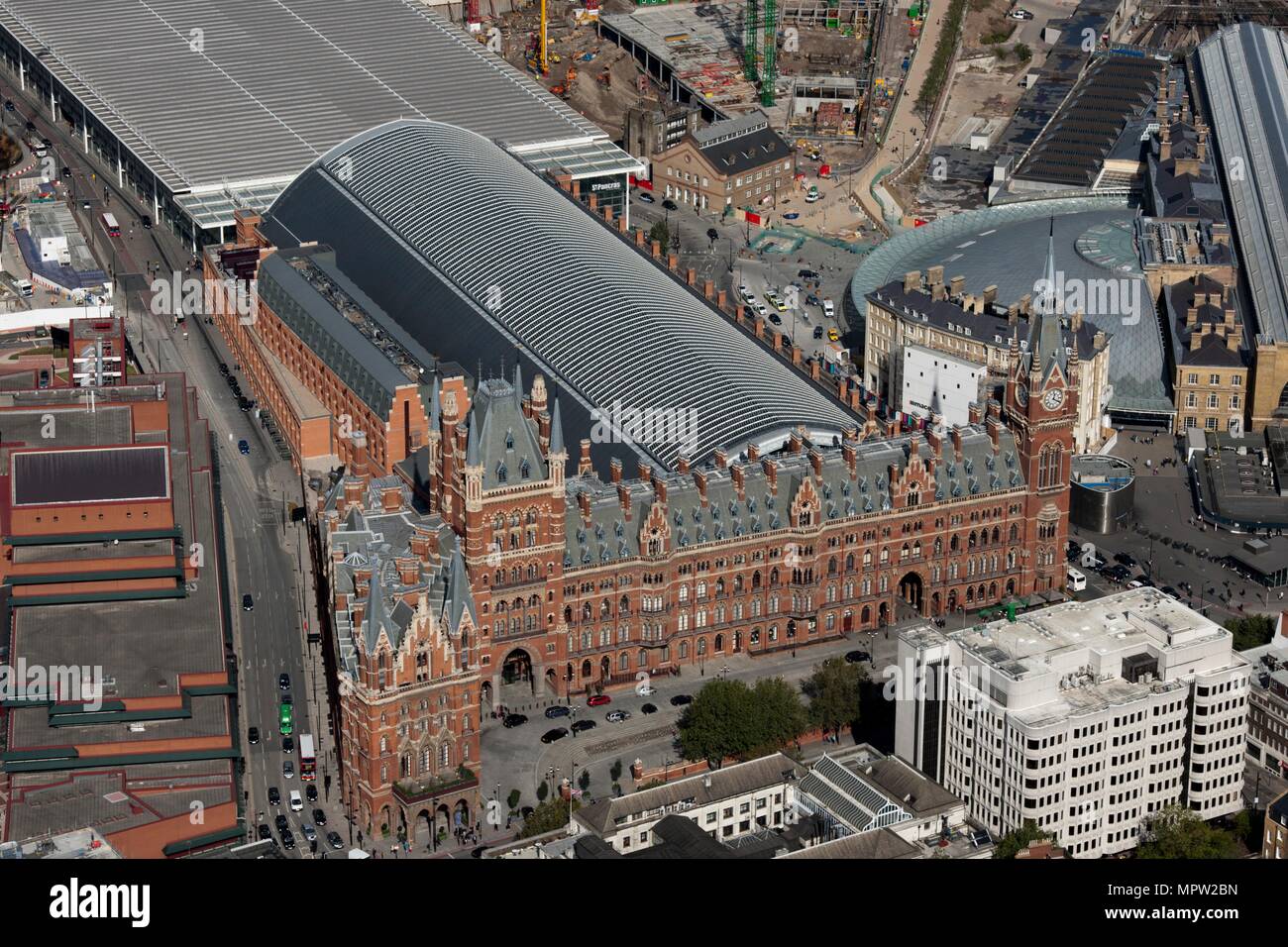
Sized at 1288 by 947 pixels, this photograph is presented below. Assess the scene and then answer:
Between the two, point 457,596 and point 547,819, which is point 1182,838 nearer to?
point 547,819

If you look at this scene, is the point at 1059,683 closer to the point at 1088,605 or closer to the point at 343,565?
the point at 1088,605

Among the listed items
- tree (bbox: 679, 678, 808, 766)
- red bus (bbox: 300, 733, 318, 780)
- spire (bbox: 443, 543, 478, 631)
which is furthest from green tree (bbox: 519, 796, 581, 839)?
red bus (bbox: 300, 733, 318, 780)

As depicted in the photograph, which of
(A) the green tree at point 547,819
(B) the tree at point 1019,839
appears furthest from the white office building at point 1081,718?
(A) the green tree at point 547,819

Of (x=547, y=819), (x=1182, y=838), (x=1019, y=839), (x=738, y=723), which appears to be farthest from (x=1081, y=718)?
(x=547, y=819)

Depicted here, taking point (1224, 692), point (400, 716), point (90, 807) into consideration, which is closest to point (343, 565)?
point (400, 716)
